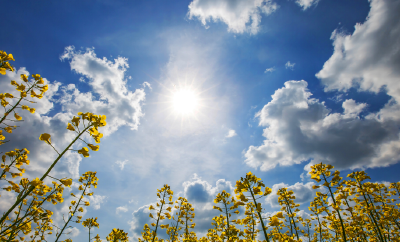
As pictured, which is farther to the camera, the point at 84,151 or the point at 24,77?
the point at 24,77

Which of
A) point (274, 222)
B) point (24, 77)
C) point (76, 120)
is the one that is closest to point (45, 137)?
point (76, 120)

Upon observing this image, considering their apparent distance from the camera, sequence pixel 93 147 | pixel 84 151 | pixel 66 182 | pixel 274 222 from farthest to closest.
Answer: pixel 274 222 < pixel 93 147 < pixel 84 151 < pixel 66 182

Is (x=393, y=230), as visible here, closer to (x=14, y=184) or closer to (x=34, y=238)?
(x=14, y=184)

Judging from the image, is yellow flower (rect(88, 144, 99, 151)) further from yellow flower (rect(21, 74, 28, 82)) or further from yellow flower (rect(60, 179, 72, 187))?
yellow flower (rect(21, 74, 28, 82))

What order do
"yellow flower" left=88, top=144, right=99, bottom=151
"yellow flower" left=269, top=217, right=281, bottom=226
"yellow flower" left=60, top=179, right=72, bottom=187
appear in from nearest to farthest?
"yellow flower" left=60, top=179, right=72, bottom=187
"yellow flower" left=88, top=144, right=99, bottom=151
"yellow flower" left=269, top=217, right=281, bottom=226

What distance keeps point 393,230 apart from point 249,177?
1284 centimetres

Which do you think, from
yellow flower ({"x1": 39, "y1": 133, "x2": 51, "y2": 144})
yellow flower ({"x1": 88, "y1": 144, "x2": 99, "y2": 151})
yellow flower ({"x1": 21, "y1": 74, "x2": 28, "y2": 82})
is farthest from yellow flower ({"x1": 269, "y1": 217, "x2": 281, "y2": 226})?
yellow flower ({"x1": 21, "y1": 74, "x2": 28, "y2": 82})

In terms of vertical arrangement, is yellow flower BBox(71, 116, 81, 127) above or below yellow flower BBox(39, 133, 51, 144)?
above

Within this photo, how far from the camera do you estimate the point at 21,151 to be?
4.21 m

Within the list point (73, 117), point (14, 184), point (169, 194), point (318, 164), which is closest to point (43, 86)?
point (73, 117)

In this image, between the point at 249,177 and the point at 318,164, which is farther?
the point at 318,164

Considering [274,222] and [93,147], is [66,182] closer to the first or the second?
[93,147]

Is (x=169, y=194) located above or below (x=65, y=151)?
above

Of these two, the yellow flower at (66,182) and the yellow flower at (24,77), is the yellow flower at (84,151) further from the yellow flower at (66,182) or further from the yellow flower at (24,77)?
the yellow flower at (24,77)
